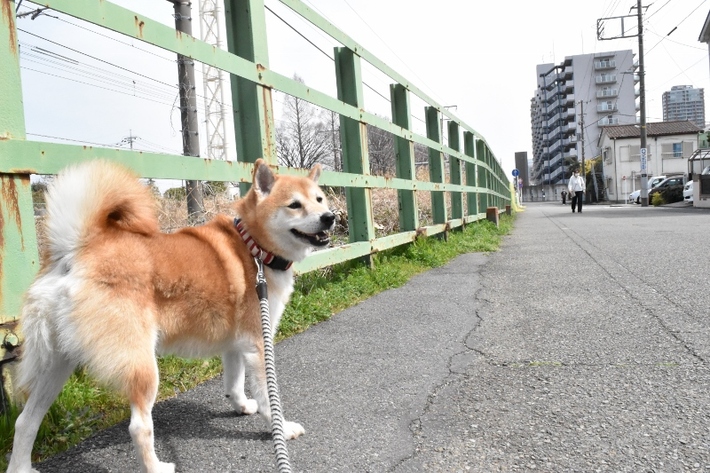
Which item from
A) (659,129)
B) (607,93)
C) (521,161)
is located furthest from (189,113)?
A: (607,93)

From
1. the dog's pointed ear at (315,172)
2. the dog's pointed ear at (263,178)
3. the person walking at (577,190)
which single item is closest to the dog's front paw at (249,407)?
the dog's pointed ear at (263,178)

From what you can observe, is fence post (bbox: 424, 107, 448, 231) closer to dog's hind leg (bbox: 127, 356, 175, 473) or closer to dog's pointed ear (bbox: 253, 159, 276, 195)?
dog's pointed ear (bbox: 253, 159, 276, 195)

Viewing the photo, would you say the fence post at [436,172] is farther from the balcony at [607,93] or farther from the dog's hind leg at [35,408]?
the balcony at [607,93]

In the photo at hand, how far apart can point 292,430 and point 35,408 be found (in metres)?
0.93

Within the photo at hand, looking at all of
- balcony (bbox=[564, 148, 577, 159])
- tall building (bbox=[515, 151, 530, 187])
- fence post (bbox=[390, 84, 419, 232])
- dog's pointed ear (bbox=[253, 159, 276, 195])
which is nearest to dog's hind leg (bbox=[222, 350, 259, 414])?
dog's pointed ear (bbox=[253, 159, 276, 195])

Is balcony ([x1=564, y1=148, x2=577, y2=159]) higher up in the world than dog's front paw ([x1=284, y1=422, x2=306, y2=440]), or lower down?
higher up

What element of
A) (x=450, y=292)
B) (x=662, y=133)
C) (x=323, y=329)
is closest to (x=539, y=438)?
(x=323, y=329)

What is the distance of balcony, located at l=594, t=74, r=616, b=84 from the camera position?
94188 millimetres

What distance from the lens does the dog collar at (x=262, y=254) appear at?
2.53m

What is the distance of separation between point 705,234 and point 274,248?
29.8ft

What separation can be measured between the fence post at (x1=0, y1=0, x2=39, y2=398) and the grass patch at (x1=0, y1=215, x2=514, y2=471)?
0.22 metres

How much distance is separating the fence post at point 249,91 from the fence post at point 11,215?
1.81 meters

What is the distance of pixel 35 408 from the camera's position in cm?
183

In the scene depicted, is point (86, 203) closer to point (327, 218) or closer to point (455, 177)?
point (327, 218)
